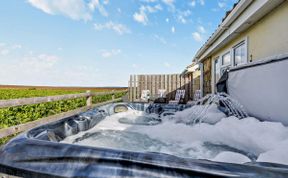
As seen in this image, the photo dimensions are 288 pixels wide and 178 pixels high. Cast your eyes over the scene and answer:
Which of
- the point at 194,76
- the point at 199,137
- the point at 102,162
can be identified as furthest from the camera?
the point at 194,76

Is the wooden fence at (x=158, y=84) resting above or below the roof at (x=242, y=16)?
below

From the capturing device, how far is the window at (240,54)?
4.06m

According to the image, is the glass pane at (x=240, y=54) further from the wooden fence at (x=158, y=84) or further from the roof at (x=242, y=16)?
the wooden fence at (x=158, y=84)

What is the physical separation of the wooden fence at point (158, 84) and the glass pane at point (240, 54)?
6.42 meters

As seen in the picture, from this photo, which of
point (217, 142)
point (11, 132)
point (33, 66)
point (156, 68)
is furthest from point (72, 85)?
point (217, 142)

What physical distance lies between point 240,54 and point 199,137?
238cm

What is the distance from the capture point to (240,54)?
172 inches

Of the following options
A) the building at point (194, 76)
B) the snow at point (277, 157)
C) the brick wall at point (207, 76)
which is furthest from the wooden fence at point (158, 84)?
the snow at point (277, 157)

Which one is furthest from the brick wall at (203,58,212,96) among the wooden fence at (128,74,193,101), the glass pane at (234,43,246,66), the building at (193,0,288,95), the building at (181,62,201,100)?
the glass pane at (234,43,246,66)

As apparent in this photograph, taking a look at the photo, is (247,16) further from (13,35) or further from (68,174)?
(13,35)

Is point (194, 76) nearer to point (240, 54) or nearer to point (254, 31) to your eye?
point (240, 54)

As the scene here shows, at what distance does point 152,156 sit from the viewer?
1060 mm

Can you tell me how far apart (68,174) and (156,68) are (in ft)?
46.9

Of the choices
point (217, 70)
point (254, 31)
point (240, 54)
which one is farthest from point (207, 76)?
point (254, 31)
